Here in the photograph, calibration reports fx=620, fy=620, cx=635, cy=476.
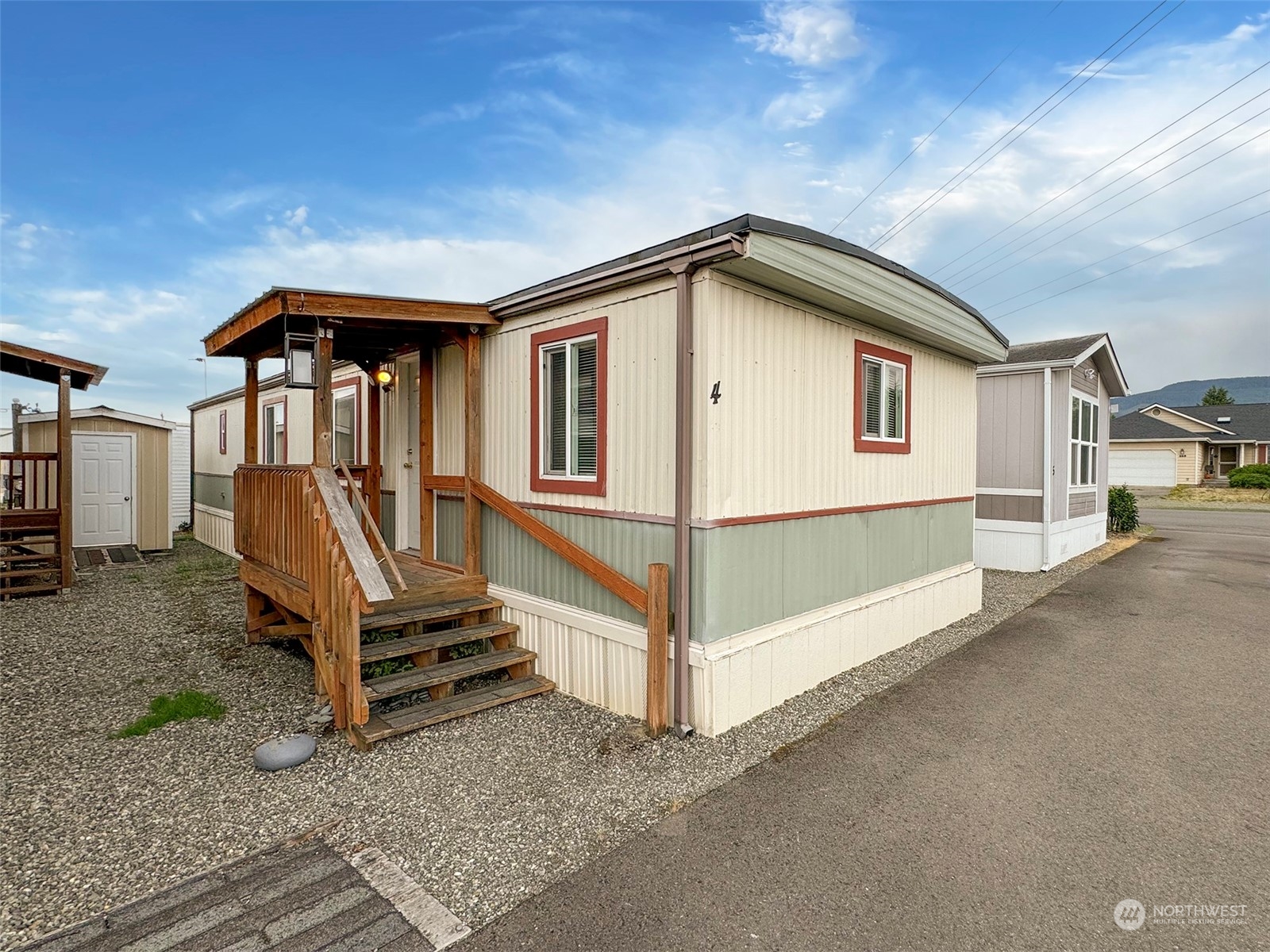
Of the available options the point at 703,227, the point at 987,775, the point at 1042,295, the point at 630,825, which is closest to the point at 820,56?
the point at 703,227

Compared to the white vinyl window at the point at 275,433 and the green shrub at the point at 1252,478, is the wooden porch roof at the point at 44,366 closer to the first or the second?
the white vinyl window at the point at 275,433

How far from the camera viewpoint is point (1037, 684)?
5297 mm

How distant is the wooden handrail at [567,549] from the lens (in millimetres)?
4422

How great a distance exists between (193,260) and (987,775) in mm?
15256

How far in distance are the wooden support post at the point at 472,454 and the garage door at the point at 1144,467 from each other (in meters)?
34.9

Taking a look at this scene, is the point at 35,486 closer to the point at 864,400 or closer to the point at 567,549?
the point at 567,549

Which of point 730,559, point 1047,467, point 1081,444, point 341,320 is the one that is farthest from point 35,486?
point 1081,444

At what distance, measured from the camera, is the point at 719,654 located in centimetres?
432

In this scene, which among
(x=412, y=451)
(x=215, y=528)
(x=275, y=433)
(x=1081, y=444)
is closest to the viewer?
(x=412, y=451)

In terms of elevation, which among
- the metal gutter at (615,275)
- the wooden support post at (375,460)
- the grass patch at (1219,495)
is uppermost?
the metal gutter at (615,275)

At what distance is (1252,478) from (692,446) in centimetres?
3501

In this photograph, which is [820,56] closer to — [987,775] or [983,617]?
[983,617]

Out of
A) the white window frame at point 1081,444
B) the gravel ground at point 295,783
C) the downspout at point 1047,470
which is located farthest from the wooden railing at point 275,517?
the white window frame at point 1081,444

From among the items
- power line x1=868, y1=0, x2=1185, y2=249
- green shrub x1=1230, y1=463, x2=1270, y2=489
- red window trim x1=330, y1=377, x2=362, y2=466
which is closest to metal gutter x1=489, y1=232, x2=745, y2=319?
red window trim x1=330, y1=377, x2=362, y2=466
